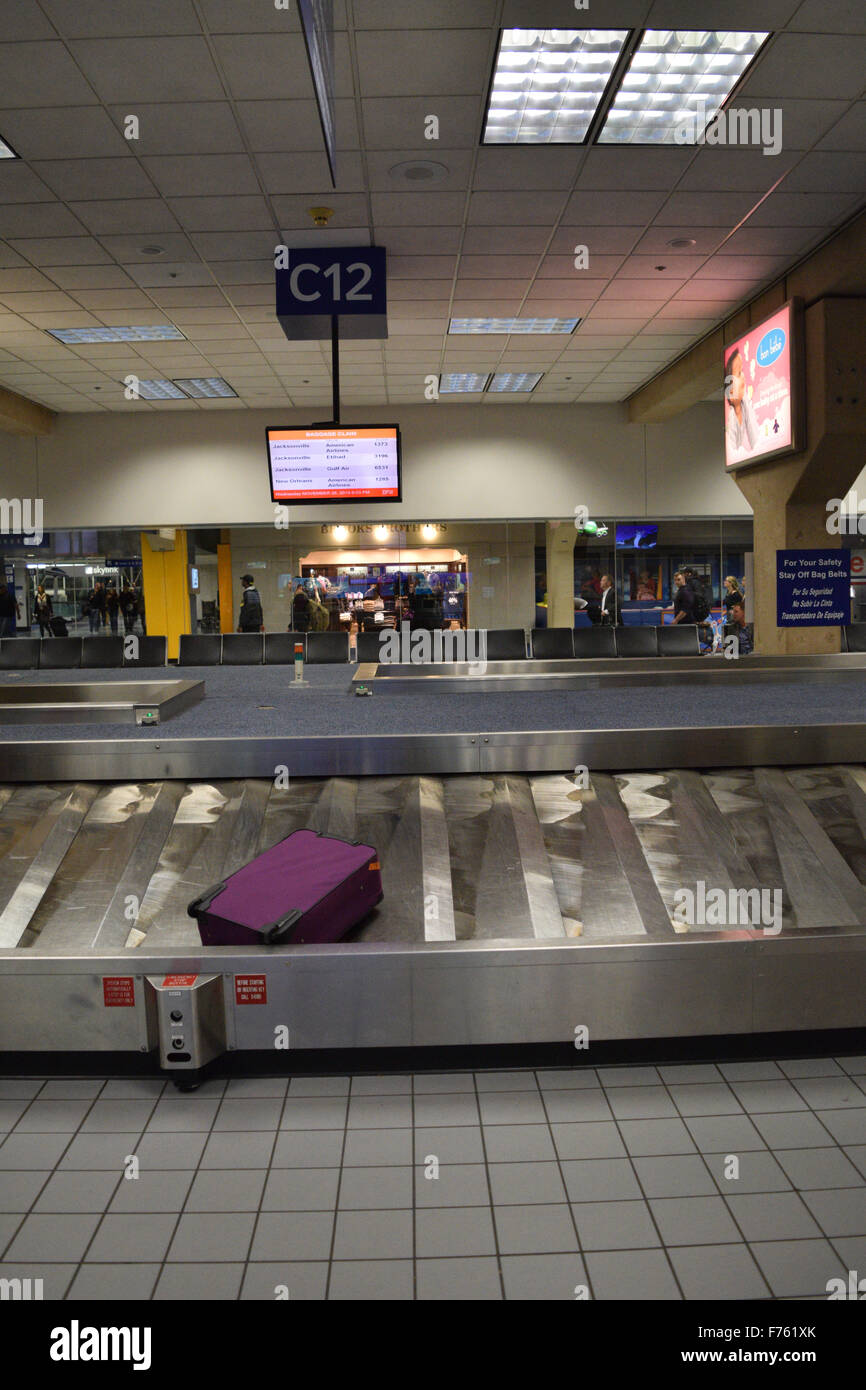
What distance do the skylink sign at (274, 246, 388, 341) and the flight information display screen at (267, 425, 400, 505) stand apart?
4.27 feet

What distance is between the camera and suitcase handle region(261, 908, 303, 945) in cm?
287

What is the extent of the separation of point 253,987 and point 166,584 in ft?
37.3

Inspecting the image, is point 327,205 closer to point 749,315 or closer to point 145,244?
point 145,244

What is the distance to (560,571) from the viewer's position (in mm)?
13172

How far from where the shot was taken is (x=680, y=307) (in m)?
8.40

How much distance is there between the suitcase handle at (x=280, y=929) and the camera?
2873 mm

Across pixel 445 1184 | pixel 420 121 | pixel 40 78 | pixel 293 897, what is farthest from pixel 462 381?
pixel 445 1184

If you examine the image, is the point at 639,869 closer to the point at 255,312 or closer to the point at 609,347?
the point at 255,312

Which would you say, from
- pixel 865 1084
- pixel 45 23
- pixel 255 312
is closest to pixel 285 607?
pixel 255 312

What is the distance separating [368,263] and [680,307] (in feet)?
10.6

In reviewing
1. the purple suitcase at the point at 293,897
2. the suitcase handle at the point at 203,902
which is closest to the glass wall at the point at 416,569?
the purple suitcase at the point at 293,897

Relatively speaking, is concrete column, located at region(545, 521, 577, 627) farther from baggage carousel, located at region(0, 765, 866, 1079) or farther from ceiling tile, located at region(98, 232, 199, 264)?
baggage carousel, located at region(0, 765, 866, 1079)

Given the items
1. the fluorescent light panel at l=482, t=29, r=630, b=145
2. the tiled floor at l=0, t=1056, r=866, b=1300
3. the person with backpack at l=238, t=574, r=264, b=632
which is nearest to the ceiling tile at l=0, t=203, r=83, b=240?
the fluorescent light panel at l=482, t=29, r=630, b=145

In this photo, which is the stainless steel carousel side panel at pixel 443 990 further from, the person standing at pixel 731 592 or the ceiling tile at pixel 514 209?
the person standing at pixel 731 592
